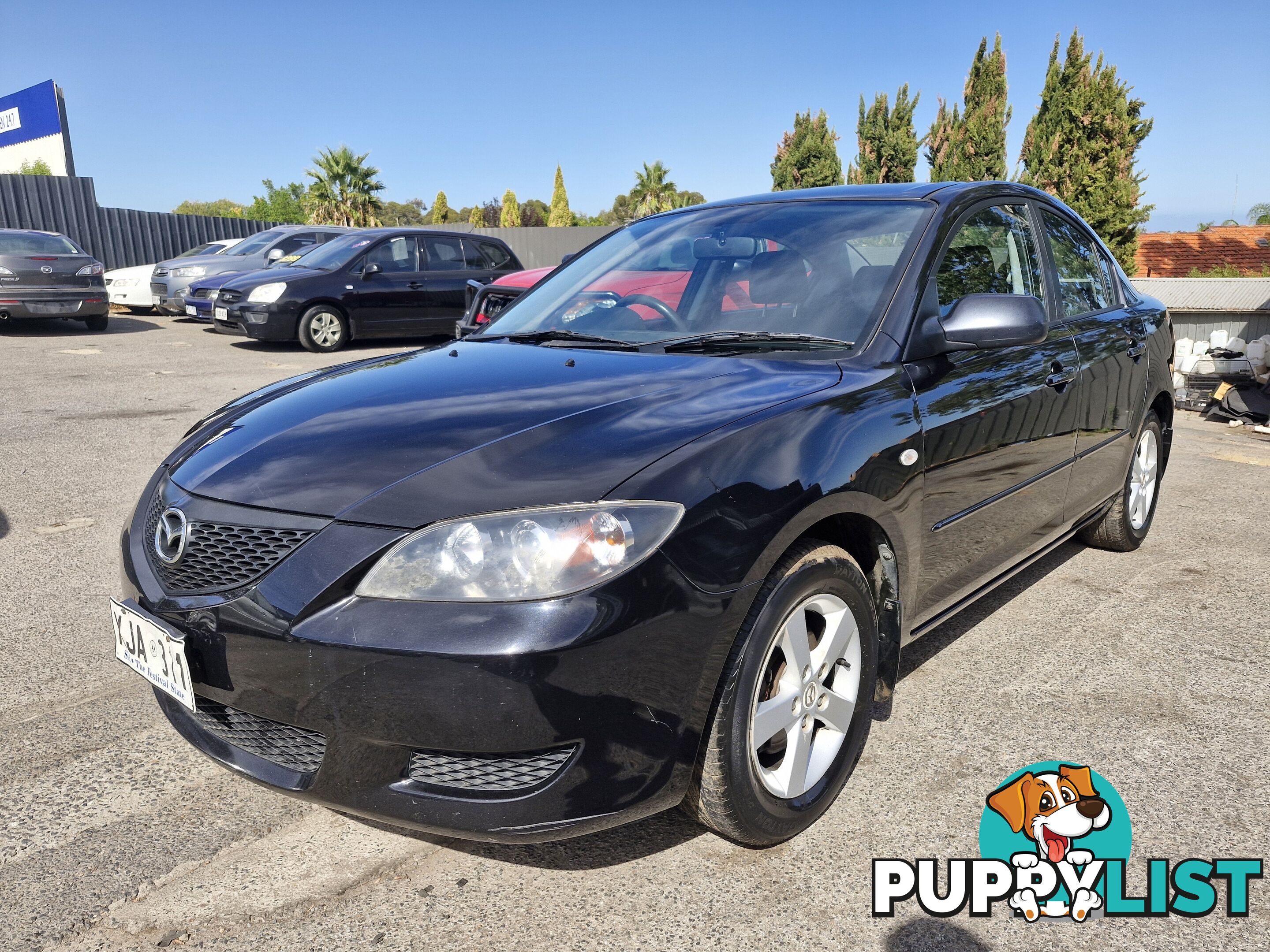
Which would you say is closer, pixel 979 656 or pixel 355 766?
pixel 355 766

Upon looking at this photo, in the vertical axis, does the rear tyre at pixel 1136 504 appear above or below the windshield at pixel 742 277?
below

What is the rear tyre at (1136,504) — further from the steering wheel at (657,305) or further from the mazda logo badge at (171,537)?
the mazda logo badge at (171,537)

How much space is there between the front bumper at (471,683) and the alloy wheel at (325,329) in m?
10.9

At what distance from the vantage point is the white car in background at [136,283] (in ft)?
54.2

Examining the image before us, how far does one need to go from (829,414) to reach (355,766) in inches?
53.2

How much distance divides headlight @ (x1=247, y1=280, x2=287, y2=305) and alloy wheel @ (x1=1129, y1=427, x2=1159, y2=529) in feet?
33.8

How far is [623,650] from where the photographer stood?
1856mm

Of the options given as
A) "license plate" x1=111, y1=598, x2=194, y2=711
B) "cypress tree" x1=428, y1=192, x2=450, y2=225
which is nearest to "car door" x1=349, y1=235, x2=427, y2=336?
"license plate" x1=111, y1=598, x2=194, y2=711

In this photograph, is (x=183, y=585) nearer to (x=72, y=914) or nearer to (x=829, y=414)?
(x=72, y=914)

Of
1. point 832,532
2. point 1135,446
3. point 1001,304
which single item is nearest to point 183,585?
point 832,532

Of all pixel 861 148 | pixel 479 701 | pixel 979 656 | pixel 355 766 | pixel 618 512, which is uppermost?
pixel 861 148

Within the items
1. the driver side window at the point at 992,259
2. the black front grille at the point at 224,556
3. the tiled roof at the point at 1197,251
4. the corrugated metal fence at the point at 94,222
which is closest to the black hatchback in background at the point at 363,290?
the corrugated metal fence at the point at 94,222

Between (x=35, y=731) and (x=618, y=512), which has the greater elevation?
(x=618, y=512)

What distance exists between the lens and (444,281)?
1315cm
